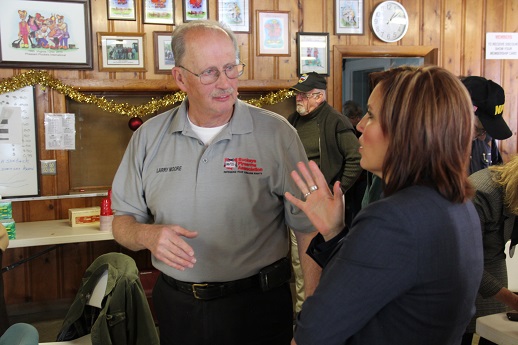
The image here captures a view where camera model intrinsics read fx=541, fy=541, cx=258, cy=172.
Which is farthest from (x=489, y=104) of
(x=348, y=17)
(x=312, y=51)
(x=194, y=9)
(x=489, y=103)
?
(x=194, y=9)

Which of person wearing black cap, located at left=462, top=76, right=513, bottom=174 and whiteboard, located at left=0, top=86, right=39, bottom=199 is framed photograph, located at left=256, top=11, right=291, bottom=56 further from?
person wearing black cap, located at left=462, top=76, right=513, bottom=174

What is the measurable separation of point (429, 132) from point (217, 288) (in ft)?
2.82

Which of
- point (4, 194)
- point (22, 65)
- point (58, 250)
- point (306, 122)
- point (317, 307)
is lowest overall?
point (58, 250)

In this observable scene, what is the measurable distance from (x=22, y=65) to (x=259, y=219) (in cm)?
287

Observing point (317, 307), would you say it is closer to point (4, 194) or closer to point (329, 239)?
point (329, 239)

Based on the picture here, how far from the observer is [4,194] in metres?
3.83

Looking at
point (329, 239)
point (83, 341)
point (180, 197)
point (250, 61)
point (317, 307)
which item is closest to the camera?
point (317, 307)

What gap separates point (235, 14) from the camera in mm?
4273

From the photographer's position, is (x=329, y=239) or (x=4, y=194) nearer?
(x=329, y=239)

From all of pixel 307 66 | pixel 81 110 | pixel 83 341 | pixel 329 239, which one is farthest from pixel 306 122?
pixel 329 239

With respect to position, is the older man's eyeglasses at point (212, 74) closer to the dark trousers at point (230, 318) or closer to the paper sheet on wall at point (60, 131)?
the dark trousers at point (230, 318)

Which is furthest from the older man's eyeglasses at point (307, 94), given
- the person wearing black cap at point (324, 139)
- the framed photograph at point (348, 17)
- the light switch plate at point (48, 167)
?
the light switch plate at point (48, 167)

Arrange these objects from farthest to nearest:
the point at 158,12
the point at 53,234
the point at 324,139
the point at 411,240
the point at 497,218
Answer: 1. the point at 158,12
2. the point at 324,139
3. the point at 53,234
4. the point at 497,218
5. the point at 411,240

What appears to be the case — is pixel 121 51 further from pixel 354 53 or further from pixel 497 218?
pixel 497 218
